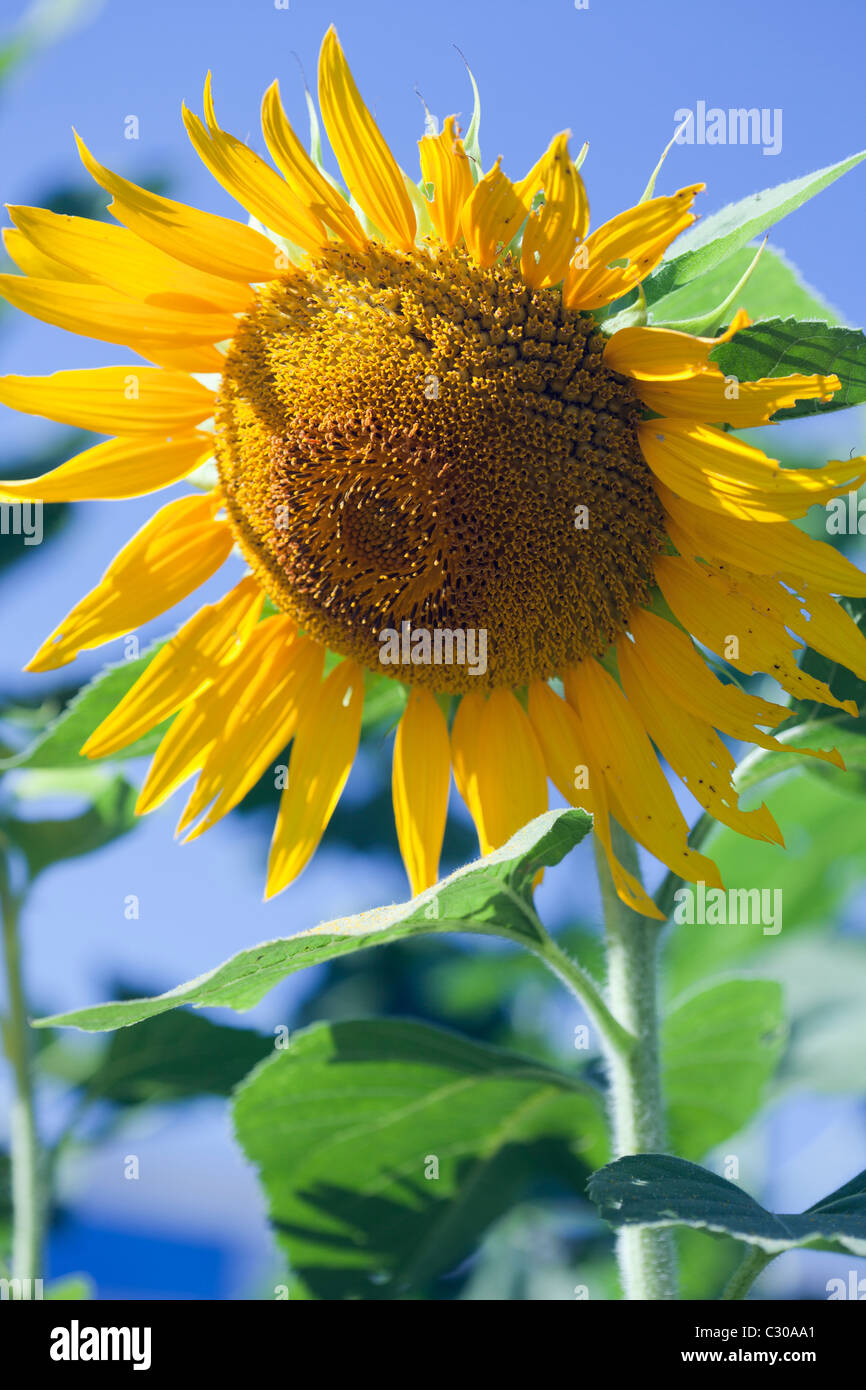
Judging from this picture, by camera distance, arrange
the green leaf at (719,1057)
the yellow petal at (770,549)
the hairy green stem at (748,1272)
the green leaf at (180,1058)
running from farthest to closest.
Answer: the green leaf at (180,1058) < the green leaf at (719,1057) < the yellow petal at (770,549) < the hairy green stem at (748,1272)

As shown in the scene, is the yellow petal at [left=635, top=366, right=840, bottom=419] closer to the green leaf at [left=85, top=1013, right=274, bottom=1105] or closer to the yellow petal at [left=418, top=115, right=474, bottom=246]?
the yellow petal at [left=418, top=115, right=474, bottom=246]

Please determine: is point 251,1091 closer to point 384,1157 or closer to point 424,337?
point 384,1157

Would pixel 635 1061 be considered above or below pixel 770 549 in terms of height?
below

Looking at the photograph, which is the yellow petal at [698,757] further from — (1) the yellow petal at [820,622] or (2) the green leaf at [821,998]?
(2) the green leaf at [821,998]

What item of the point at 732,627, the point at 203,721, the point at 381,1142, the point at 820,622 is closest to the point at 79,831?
the point at 203,721

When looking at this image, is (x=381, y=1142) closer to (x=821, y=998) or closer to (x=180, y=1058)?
(x=180, y=1058)

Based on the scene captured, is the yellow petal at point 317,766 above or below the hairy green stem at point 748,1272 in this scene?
above

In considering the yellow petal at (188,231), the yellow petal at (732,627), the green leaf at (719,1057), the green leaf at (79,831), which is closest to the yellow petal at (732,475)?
the yellow petal at (732,627)

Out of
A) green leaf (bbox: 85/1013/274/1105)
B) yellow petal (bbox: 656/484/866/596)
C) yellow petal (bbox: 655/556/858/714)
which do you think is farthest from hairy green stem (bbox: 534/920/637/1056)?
green leaf (bbox: 85/1013/274/1105)
